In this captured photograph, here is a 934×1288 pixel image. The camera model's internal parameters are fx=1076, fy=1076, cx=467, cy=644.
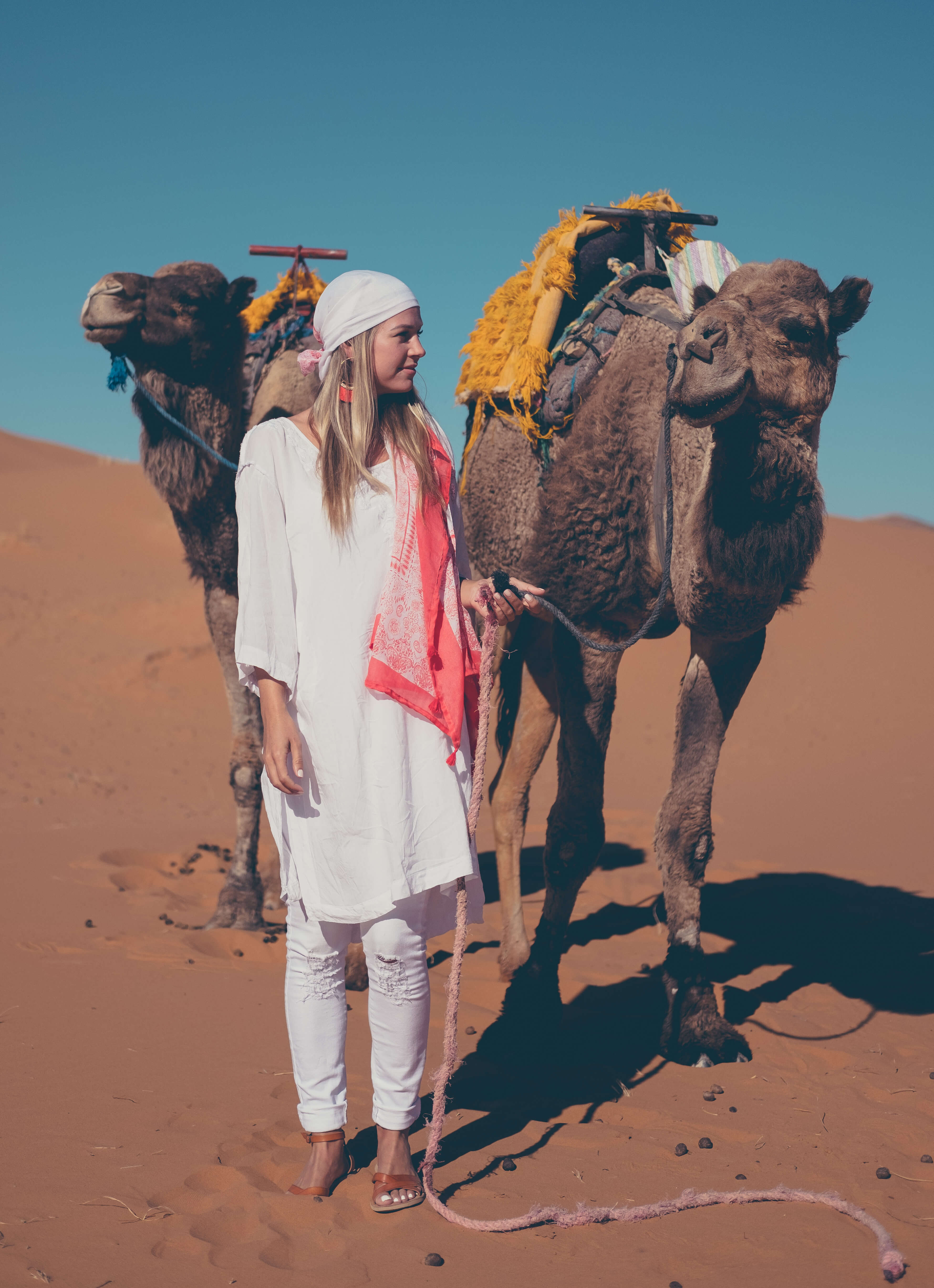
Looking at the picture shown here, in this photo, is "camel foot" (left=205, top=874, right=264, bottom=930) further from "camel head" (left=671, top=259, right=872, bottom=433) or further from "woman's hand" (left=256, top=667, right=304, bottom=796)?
"camel head" (left=671, top=259, right=872, bottom=433)

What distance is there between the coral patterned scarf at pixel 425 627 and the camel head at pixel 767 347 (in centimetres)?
79

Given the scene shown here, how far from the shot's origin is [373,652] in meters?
2.67

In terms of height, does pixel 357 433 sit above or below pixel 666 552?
above

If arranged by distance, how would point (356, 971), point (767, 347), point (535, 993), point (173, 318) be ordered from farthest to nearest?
point (173, 318)
point (356, 971)
point (535, 993)
point (767, 347)

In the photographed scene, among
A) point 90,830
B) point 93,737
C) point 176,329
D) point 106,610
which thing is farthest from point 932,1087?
point 106,610

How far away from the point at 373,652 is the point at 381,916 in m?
0.67

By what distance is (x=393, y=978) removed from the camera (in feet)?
9.05

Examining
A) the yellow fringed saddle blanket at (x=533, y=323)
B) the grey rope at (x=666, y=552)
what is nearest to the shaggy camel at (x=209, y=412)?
the yellow fringed saddle blanket at (x=533, y=323)

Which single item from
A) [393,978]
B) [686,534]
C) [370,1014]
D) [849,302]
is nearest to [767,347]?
[849,302]

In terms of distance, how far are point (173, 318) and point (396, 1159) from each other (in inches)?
155

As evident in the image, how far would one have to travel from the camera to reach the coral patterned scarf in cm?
268

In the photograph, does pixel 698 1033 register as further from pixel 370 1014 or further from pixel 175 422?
pixel 175 422

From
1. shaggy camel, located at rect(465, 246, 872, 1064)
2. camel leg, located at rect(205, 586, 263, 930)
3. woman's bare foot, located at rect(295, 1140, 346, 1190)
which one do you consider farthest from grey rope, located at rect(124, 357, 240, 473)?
woman's bare foot, located at rect(295, 1140, 346, 1190)

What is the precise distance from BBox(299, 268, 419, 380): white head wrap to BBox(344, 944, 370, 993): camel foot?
2755 millimetres
